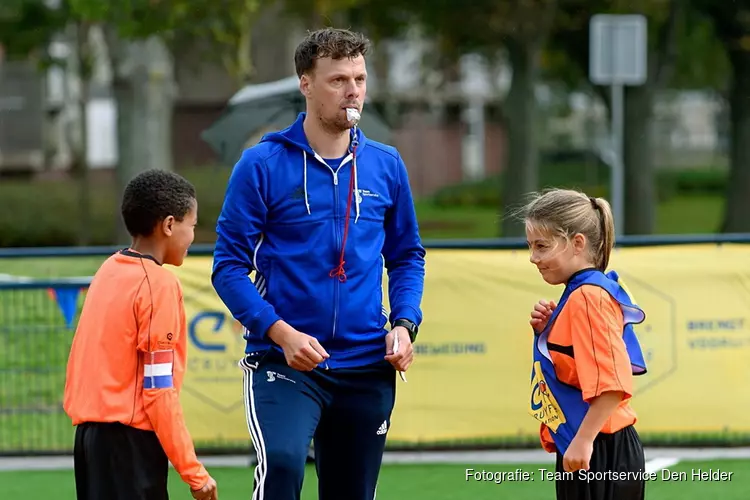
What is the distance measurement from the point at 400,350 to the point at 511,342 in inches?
148

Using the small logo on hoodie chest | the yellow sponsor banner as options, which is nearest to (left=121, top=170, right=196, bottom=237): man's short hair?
the small logo on hoodie chest

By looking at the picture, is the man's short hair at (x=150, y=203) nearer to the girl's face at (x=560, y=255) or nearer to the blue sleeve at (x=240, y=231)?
the blue sleeve at (x=240, y=231)

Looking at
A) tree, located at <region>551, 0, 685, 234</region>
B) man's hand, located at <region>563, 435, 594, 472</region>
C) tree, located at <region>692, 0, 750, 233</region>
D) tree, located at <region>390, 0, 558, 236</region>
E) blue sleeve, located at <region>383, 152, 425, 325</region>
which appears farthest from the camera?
tree, located at <region>551, 0, 685, 234</region>

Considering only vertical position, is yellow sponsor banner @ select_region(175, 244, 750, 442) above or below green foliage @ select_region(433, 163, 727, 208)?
below

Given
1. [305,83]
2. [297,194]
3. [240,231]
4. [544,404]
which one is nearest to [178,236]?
[240,231]

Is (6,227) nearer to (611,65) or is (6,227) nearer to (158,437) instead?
(611,65)

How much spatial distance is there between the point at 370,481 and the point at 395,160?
1.14 meters

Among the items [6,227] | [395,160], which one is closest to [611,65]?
[395,160]

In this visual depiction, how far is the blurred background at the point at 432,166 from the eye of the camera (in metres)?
8.05

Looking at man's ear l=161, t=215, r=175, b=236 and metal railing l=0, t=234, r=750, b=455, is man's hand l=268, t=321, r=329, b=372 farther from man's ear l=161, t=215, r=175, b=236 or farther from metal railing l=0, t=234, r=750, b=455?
metal railing l=0, t=234, r=750, b=455

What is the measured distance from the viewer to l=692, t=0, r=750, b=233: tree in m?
23.1

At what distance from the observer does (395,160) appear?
4648 millimetres

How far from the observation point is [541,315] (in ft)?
14.7

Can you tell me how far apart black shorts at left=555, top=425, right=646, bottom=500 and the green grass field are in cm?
285
